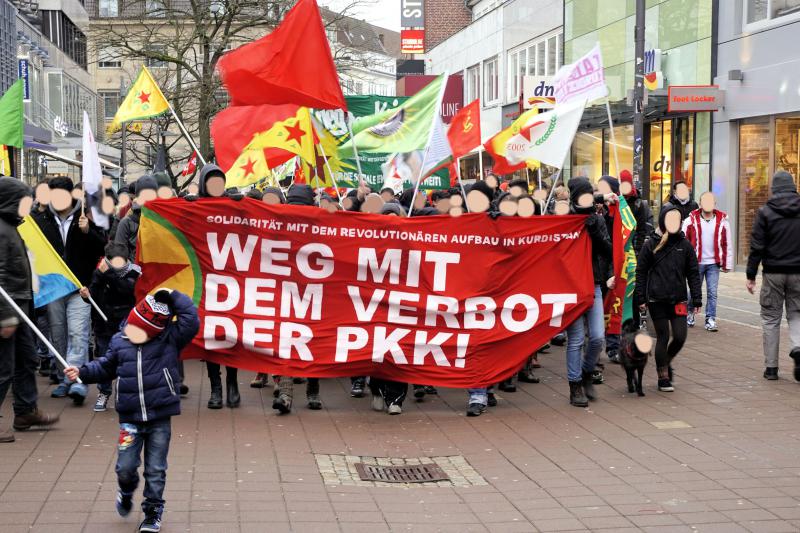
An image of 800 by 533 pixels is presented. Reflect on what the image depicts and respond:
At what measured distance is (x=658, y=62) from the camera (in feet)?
81.1

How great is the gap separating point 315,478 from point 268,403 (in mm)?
2478

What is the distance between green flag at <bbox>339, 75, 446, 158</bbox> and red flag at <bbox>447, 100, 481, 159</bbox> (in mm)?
1585

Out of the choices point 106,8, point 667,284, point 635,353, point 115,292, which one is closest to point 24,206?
point 115,292

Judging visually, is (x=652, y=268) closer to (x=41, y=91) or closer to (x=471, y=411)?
(x=471, y=411)

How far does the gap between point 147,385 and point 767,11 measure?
1837 cm

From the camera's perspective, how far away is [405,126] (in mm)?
11328

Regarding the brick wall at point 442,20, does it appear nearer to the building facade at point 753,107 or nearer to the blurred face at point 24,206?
the building facade at point 753,107

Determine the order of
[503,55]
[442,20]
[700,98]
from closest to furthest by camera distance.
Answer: [700,98] → [503,55] → [442,20]

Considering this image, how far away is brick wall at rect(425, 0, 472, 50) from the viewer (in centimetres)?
6009

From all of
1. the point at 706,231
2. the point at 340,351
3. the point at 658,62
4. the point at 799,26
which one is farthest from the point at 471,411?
the point at 658,62

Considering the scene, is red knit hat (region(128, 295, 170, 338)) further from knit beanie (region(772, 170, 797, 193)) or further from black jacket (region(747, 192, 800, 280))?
knit beanie (region(772, 170, 797, 193))

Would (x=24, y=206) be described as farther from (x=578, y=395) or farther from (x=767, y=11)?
(x=767, y=11)

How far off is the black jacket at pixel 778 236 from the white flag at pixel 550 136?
2.06 m

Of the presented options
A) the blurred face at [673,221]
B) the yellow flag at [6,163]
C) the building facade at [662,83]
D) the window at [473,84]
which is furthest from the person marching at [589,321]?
the window at [473,84]
